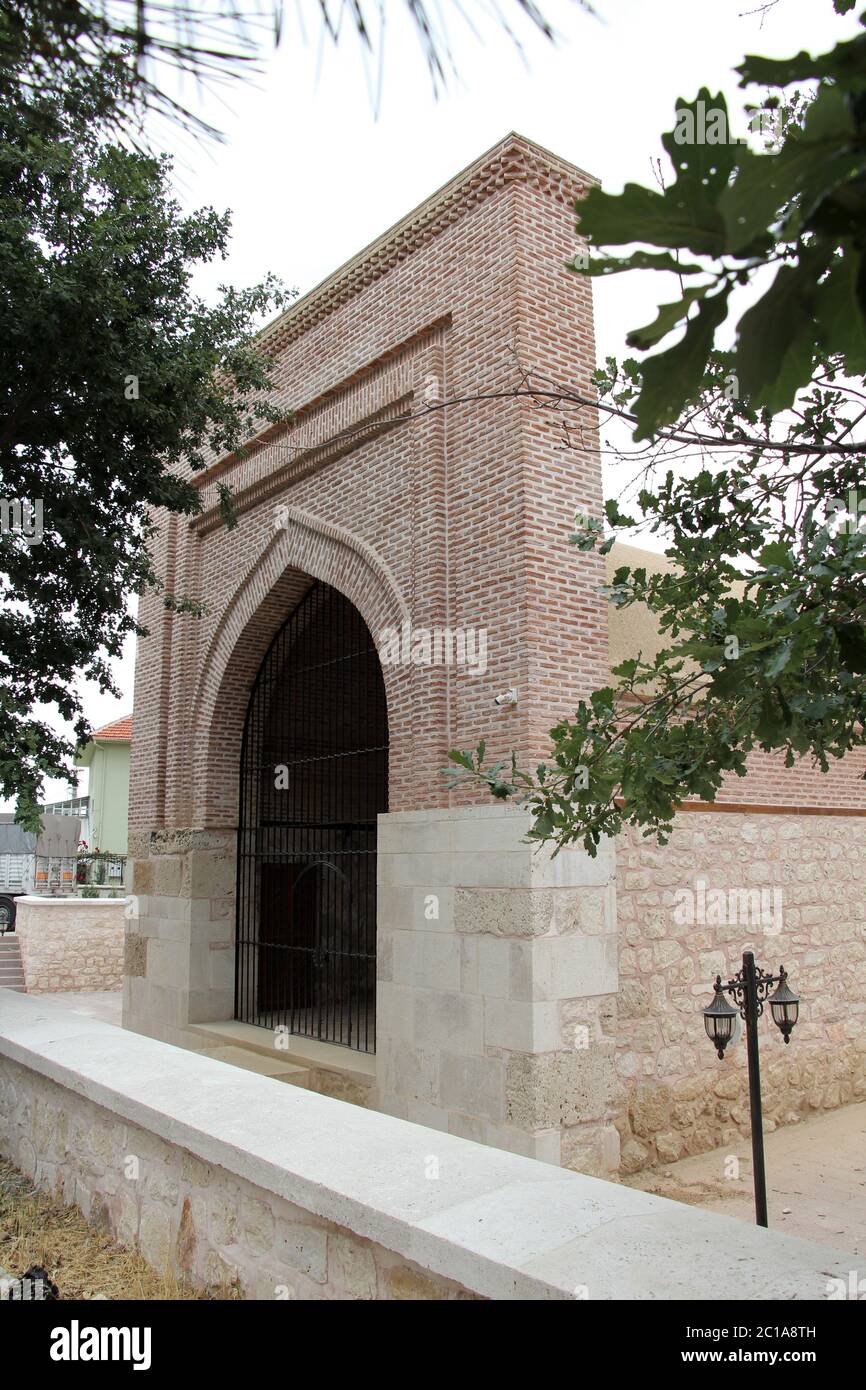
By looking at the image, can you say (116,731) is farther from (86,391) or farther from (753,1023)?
(753,1023)

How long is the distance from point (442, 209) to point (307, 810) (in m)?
6.69

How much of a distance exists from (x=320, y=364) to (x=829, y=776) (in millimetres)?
5903

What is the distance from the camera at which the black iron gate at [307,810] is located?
10.5 m

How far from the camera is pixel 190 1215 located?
130 inches

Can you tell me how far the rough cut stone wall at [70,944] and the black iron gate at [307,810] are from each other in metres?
5.09

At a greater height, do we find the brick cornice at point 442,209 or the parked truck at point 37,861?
the brick cornice at point 442,209

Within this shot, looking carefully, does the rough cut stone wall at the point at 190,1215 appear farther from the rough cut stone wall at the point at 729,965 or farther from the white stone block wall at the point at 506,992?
the rough cut stone wall at the point at 729,965

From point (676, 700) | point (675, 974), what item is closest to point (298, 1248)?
point (676, 700)

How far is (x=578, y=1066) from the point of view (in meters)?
6.36

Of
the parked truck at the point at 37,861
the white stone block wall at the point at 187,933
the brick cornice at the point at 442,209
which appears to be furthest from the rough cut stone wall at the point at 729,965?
the parked truck at the point at 37,861

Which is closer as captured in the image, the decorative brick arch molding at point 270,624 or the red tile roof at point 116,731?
the decorative brick arch molding at point 270,624

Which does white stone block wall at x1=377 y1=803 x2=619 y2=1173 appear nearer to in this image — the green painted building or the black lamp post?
the black lamp post

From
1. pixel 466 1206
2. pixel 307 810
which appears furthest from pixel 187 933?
pixel 466 1206
